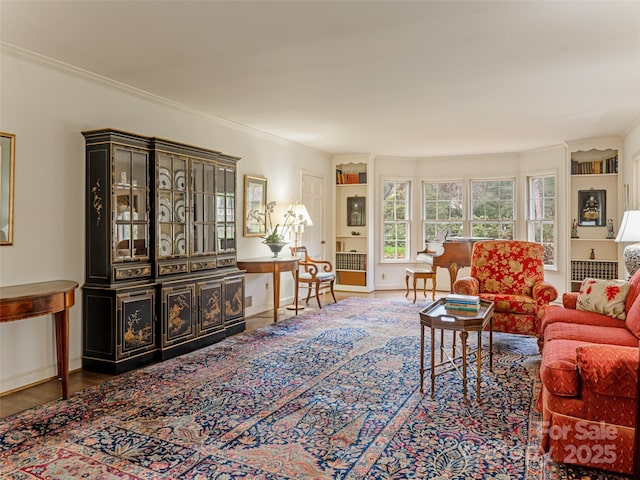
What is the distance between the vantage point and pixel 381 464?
2266 mm

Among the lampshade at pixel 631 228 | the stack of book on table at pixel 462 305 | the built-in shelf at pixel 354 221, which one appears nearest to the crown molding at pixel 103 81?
the built-in shelf at pixel 354 221

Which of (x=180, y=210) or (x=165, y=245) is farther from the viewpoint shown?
(x=180, y=210)

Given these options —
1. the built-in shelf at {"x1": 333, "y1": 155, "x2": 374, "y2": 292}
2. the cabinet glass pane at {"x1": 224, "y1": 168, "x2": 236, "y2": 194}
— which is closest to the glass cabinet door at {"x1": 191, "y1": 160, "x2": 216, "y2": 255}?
the cabinet glass pane at {"x1": 224, "y1": 168, "x2": 236, "y2": 194}

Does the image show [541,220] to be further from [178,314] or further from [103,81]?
[103,81]

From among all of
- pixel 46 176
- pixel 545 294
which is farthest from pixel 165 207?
pixel 545 294

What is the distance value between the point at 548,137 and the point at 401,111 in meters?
2.85

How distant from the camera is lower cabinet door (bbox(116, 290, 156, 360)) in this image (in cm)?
368

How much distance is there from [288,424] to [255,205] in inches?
152

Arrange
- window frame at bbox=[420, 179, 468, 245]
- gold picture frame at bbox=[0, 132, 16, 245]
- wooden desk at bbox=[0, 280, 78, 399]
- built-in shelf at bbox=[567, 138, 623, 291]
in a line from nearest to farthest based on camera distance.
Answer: wooden desk at bbox=[0, 280, 78, 399], gold picture frame at bbox=[0, 132, 16, 245], built-in shelf at bbox=[567, 138, 623, 291], window frame at bbox=[420, 179, 468, 245]

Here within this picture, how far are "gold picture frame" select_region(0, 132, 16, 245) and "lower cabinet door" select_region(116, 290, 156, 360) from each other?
3.02 feet

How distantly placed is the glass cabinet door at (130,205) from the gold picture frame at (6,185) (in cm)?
72

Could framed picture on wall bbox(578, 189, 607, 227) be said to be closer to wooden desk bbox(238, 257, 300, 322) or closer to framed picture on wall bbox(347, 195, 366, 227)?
framed picture on wall bbox(347, 195, 366, 227)

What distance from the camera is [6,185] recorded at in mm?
3283

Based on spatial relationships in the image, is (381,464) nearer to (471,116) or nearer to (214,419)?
(214,419)
